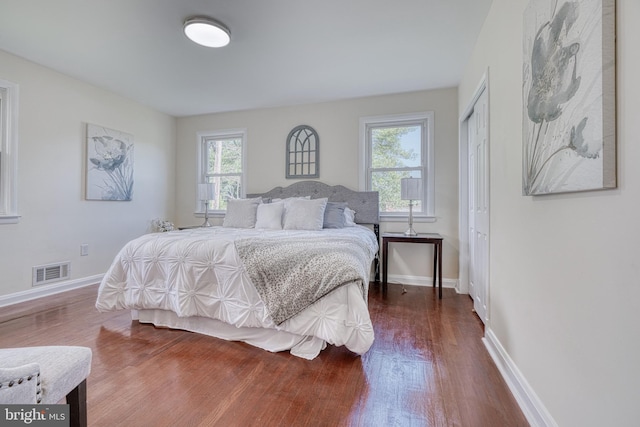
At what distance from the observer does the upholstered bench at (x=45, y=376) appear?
672mm

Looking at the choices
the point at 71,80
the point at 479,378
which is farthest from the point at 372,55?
the point at 71,80

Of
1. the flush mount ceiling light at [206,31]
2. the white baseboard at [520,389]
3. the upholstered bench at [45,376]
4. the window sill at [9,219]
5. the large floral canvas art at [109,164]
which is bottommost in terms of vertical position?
the white baseboard at [520,389]

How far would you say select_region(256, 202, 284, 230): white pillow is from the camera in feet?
11.1

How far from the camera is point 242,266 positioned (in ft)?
6.78

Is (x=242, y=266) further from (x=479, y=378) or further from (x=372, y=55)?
(x=372, y=55)

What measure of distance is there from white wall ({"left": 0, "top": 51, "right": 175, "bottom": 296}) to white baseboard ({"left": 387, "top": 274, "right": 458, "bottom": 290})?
394 centimetres

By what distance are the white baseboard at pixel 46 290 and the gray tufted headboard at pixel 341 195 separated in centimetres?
255

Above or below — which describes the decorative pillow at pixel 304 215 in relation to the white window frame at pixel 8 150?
below

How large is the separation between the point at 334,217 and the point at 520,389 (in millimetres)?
2360

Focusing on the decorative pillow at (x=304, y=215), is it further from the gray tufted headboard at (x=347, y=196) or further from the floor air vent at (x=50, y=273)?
the floor air vent at (x=50, y=273)

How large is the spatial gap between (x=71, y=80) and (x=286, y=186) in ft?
9.70

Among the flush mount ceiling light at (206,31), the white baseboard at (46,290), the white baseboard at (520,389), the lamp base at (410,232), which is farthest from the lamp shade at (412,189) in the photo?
the white baseboard at (46,290)

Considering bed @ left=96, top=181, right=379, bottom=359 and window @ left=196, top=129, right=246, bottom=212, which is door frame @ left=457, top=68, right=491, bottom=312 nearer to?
bed @ left=96, top=181, right=379, bottom=359

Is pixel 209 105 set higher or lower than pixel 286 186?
higher
